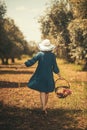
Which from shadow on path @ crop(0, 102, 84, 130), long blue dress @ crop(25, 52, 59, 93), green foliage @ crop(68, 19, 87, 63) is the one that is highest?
long blue dress @ crop(25, 52, 59, 93)

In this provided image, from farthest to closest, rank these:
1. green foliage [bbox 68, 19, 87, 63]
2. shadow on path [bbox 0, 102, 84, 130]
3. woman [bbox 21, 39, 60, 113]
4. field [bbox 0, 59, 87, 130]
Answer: green foliage [bbox 68, 19, 87, 63]
woman [bbox 21, 39, 60, 113]
field [bbox 0, 59, 87, 130]
shadow on path [bbox 0, 102, 84, 130]

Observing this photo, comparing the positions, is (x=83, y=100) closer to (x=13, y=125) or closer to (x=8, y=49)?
(x=13, y=125)

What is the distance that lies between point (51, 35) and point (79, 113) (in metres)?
42.3

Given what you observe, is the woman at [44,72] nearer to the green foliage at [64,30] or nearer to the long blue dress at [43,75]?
the long blue dress at [43,75]

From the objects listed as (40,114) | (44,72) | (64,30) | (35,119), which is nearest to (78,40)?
(64,30)

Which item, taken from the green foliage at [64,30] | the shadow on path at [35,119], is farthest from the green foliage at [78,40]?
the shadow on path at [35,119]

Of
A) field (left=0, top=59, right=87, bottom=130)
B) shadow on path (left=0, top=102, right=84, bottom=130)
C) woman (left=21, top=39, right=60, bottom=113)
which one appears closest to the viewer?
shadow on path (left=0, top=102, right=84, bottom=130)

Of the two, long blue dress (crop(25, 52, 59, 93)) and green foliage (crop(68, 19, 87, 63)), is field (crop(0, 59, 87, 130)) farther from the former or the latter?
green foliage (crop(68, 19, 87, 63))

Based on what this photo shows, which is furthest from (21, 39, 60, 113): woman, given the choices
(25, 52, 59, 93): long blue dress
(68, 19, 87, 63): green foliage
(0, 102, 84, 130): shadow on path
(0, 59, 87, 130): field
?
(68, 19, 87, 63): green foliage

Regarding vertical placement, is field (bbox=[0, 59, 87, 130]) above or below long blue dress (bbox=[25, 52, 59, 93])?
below

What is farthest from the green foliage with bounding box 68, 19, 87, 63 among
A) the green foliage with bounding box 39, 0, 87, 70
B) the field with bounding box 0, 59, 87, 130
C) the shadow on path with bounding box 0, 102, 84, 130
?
the shadow on path with bounding box 0, 102, 84, 130

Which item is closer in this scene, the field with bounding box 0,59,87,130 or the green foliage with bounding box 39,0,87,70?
the field with bounding box 0,59,87,130

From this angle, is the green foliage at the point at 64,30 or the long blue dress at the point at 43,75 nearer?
the long blue dress at the point at 43,75

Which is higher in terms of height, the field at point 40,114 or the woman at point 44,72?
the woman at point 44,72
